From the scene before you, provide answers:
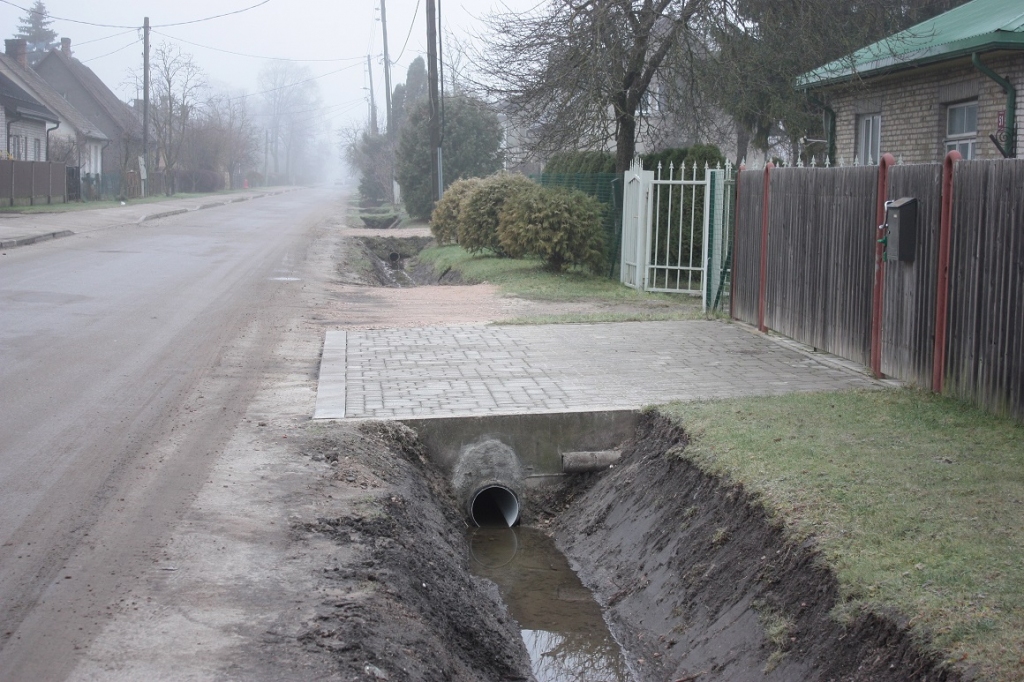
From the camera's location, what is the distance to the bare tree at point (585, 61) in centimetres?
1662

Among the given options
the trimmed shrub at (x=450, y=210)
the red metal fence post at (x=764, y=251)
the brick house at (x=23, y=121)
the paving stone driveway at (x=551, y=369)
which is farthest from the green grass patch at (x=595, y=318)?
the brick house at (x=23, y=121)

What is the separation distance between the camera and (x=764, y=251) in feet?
36.3

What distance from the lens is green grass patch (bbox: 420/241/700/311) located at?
14.9 metres

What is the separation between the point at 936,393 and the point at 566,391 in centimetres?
283

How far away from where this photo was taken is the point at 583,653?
18.7ft

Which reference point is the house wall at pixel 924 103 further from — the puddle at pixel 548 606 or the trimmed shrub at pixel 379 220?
the trimmed shrub at pixel 379 220

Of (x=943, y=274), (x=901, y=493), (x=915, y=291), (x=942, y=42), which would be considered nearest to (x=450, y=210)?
(x=942, y=42)

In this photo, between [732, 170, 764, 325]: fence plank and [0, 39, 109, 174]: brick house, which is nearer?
[732, 170, 764, 325]: fence plank

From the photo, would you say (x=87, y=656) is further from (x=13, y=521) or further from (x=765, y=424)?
(x=765, y=424)

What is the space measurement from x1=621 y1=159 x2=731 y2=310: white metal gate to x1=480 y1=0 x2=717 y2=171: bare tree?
1.70 metres

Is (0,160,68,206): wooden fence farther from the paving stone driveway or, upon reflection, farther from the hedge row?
the paving stone driveway

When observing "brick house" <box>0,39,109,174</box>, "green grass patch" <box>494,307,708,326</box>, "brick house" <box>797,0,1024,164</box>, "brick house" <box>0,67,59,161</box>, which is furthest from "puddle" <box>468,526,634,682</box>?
"brick house" <box>0,39,109,174</box>

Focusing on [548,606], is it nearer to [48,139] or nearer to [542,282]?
[542,282]

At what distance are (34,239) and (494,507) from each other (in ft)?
61.5
